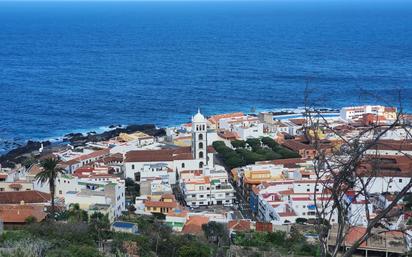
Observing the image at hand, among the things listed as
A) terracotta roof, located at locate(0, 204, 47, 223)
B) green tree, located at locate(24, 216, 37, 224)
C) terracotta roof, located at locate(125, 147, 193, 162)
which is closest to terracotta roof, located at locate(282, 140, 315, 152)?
terracotta roof, located at locate(125, 147, 193, 162)

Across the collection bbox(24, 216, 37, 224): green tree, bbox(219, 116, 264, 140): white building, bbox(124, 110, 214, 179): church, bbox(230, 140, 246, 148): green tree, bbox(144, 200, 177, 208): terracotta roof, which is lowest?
bbox(24, 216, 37, 224): green tree

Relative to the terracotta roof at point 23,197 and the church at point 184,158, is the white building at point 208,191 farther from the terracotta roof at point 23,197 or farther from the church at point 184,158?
the terracotta roof at point 23,197

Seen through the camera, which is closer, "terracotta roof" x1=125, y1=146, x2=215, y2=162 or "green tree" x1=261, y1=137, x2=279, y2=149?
"terracotta roof" x1=125, y1=146, x2=215, y2=162

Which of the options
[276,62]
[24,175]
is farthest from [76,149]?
[276,62]

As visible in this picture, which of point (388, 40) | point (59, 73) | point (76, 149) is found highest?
point (388, 40)

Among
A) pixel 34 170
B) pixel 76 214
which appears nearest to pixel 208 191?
pixel 76 214

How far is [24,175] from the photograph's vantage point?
35.0 m

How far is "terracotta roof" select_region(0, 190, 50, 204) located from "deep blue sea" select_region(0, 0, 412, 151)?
14.4 metres

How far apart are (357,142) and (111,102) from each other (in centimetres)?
5666

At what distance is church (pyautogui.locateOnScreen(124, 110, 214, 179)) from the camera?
36375mm

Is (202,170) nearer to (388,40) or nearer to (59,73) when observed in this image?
(59,73)

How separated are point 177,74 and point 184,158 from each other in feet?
139

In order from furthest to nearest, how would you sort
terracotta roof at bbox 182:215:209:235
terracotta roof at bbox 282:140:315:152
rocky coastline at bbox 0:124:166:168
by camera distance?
rocky coastline at bbox 0:124:166:168, terracotta roof at bbox 282:140:315:152, terracotta roof at bbox 182:215:209:235

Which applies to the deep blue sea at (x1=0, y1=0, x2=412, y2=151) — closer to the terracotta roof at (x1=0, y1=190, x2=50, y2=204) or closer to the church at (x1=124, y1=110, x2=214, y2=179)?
the church at (x1=124, y1=110, x2=214, y2=179)
